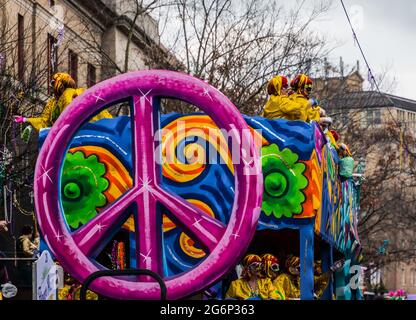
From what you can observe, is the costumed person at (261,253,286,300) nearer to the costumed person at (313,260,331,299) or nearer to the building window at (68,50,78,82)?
the costumed person at (313,260,331,299)

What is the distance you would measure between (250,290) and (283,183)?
1567 mm

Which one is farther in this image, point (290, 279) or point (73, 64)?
point (73, 64)

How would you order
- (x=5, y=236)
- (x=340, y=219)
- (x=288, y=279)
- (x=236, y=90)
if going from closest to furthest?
(x=288, y=279) → (x=340, y=219) → (x=5, y=236) → (x=236, y=90)

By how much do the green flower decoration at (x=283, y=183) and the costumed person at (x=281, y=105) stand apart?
574 mm

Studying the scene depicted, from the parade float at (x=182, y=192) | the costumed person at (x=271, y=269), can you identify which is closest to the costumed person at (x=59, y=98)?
the parade float at (x=182, y=192)

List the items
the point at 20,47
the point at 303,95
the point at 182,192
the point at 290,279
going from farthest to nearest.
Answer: the point at 20,47 → the point at 290,279 → the point at 303,95 → the point at 182,192

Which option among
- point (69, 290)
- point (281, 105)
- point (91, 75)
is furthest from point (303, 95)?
point (91, 75)

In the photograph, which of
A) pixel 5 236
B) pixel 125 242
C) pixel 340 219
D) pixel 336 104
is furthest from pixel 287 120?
pixel 336 104

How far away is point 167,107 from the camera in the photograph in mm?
27750

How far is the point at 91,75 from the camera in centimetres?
3472

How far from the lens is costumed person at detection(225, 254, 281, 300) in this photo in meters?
12.2

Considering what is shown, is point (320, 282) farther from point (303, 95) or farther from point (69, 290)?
point (69, 290)

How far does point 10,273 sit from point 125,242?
2671 mm

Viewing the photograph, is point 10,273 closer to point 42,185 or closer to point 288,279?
point 288,279
